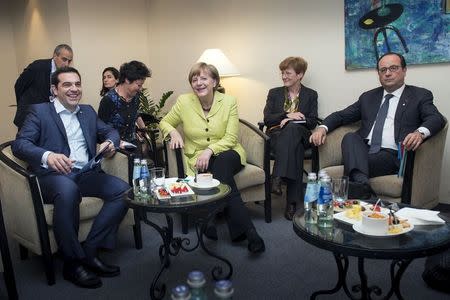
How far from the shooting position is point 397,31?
11.5 ft

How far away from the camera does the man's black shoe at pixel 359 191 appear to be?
8.78 feet

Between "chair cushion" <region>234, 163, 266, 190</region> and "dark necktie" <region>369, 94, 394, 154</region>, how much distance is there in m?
0.82

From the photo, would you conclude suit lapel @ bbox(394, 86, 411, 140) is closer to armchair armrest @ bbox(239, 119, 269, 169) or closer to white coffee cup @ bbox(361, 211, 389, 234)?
armchair armrest @ bbox(239, 119, 269, 169)

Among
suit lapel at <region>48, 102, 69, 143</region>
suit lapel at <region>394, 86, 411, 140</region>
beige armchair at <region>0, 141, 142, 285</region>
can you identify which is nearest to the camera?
beige armchair at <region>0, 141, 142, 285</region>

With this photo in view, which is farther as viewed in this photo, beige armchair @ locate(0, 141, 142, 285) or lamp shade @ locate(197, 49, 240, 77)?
lamp shade @ locate(197, 49, 240, 77)

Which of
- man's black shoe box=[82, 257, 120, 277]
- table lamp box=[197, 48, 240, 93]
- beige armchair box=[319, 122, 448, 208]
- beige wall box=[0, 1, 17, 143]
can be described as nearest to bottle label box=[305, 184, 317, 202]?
beige armchair box=[319, 122, 448, 208]

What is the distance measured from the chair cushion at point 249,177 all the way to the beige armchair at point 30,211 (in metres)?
1.01

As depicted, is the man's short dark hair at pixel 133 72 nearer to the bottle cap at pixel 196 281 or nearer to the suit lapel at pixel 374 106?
the suit lapel at pixel 374 106

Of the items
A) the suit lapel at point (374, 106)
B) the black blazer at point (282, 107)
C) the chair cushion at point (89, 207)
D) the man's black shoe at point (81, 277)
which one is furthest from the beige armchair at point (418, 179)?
the man's black shoe at point (81, 277)

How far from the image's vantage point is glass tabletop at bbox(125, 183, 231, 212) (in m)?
2.10

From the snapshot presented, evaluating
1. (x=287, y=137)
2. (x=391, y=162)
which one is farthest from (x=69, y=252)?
(x=391, y=162)

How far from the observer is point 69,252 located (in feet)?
7.57

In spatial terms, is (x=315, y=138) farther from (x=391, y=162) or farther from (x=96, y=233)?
(x=96, y=233)

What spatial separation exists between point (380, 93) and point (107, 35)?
3163 millimetres
